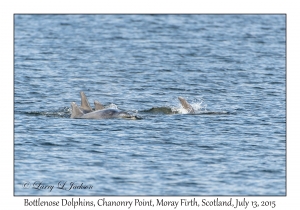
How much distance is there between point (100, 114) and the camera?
34062mm

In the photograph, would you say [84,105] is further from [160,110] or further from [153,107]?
[160,110]

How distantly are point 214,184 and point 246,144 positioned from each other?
528 centimetres

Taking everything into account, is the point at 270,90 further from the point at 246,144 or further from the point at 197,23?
the point at 197,23

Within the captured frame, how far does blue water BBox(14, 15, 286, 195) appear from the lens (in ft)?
84.3

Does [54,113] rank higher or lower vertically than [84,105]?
lower

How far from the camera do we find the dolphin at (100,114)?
33.9 metres

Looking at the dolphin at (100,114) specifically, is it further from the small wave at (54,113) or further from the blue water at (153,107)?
the small wave at (54,113)

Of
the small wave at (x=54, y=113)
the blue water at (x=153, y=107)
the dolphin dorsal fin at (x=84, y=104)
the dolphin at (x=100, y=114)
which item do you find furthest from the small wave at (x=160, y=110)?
the small wave at (x=54, y=113)

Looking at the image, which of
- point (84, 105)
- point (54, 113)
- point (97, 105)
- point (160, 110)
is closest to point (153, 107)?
point (160, 110)

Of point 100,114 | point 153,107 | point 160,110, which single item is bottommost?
point 100,114

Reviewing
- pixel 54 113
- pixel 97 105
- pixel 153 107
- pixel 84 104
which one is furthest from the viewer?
pixel 153 107

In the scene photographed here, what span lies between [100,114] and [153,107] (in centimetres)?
325

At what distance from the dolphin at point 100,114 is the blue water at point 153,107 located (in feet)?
1.58

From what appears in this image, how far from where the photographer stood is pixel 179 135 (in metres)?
30.9
